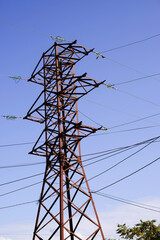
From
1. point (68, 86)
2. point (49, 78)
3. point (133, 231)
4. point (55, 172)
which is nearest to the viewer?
point (55, 172)

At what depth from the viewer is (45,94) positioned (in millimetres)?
19328

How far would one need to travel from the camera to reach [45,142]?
18203mm

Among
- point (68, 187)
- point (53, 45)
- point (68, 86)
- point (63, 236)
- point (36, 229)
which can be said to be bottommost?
Answer: point (63, 236)

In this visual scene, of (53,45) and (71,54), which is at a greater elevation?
(53,45)

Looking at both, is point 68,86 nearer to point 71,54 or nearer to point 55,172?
point 71,54

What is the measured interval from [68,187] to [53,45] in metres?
10.7

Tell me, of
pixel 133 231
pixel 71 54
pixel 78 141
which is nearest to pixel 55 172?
pixel 78 141

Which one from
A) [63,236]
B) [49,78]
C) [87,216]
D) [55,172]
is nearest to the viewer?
[63,236]

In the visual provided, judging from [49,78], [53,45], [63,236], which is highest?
[53,45]

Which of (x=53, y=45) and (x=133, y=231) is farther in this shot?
(x=133, y=231)

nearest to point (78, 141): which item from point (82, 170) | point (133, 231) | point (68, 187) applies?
point (82, 170)

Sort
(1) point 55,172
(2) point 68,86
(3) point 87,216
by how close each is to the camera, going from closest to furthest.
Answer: (3) point 87,216, (1) point 55,172, (2) point 68,86

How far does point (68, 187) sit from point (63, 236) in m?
3.67

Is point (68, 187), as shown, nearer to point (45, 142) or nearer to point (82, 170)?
point (82, 170)
